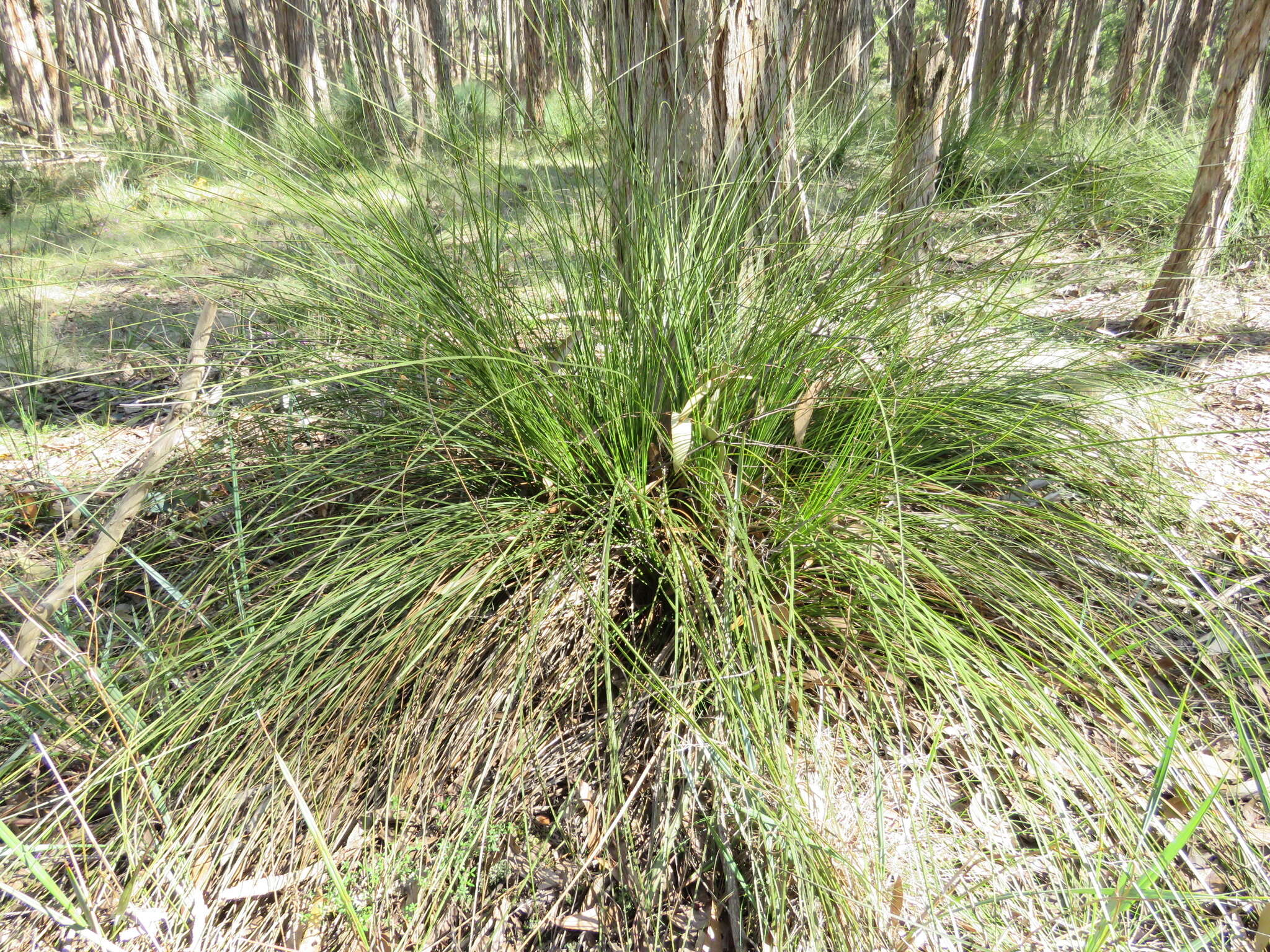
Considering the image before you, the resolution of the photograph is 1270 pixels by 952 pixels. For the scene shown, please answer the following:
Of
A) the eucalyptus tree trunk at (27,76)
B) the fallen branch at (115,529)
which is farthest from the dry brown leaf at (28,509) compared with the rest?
the eucalyptus tree trunk at (27,76)

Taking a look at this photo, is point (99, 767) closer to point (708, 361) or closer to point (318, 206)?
point (318, 206)

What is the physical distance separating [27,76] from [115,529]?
39.9 feet

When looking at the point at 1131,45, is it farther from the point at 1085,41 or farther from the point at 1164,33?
the point at 1164,33

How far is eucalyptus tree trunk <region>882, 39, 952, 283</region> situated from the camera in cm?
211

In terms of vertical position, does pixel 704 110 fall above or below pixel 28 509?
above

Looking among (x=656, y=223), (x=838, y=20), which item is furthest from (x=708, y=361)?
(x=838, y=20)

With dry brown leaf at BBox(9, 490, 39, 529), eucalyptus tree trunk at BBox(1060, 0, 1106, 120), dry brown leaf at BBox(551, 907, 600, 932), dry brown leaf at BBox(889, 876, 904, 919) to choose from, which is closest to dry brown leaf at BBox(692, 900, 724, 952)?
dry brown leaf at BBox(551, 907, 600, 932)

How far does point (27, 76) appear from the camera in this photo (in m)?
10.2

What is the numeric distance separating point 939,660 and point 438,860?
107cm

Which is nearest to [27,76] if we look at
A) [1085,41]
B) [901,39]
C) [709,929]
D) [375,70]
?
[375,70]

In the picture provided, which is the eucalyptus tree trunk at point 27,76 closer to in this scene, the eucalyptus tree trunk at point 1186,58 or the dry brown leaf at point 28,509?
the dry brown leaf at point 28,509

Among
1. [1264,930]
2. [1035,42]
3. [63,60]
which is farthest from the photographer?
[63,60]

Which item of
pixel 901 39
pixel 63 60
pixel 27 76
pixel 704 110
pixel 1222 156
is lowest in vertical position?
pixel 1222 156

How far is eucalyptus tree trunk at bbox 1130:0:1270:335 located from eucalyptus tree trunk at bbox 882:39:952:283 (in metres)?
1.13
